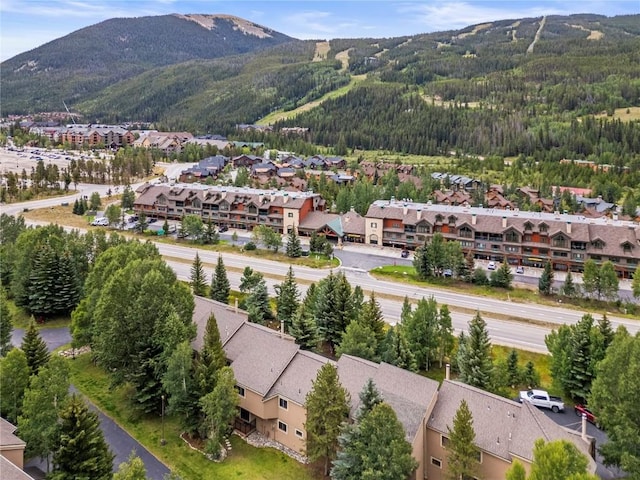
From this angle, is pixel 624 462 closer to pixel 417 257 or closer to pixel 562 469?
pixel 562 469

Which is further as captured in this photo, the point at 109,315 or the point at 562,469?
the point at 109,315

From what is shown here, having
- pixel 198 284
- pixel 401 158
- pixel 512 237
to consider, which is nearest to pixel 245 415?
pixel 198 284

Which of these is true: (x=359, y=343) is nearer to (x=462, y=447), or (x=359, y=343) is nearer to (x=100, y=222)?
(x=462, y=447)

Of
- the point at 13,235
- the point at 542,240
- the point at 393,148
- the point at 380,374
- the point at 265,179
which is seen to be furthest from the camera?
Result: the point at 393,148

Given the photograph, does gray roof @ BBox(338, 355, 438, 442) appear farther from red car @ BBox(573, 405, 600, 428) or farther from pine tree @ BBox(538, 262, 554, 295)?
pine tree @ BBox(538, 262, 554, 295)

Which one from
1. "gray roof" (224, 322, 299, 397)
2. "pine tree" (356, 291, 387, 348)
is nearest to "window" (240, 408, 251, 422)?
"gray roof" (224, 322, 299, 397)

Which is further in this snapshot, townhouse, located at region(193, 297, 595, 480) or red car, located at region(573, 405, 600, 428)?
red car, located at region(573, 405, 600, 428)

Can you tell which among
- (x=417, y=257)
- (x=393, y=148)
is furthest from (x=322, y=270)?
(x=393, y=148)

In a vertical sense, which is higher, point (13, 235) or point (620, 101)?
point (620, 101)
